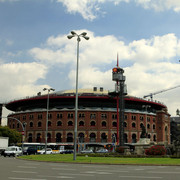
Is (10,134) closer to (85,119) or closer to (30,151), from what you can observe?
(85,119)

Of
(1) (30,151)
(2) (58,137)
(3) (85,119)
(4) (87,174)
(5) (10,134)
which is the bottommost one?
(1) (30,151)

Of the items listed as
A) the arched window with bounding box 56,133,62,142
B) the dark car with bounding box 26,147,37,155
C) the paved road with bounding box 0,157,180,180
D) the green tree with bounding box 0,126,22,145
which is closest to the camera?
the paved road with bounding box 0,157,180,180

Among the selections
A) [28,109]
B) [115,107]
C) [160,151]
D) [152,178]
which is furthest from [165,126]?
[152,178]

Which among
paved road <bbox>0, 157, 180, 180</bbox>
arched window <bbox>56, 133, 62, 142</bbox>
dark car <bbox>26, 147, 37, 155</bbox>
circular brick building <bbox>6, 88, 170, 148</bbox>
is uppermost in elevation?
circular brick building <bbox>6, 88, 170, 148</bbox>

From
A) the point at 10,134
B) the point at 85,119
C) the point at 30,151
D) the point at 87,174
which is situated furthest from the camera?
the point at 85,119

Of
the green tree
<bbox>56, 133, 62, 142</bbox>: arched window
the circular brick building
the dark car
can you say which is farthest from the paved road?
<bbox>56, 133, 62, 142</bbox>: arched window

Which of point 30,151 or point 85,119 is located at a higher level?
point 85,119

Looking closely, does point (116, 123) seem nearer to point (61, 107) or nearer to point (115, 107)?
point (115, 107)

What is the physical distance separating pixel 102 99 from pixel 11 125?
34.4 metres

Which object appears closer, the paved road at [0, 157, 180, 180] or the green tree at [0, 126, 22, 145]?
the paved road at [0, 157, 180, 180]

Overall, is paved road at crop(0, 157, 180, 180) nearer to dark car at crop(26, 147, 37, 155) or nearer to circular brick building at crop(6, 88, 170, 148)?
dark car at crop(26, 147, 37, 155)

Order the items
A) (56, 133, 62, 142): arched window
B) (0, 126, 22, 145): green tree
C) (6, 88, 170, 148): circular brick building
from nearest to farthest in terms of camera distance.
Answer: (0, 126, 22, 145): green tree, (6, 88, 170, 148): circular brick building, (56, 133, 62, 142): arched window

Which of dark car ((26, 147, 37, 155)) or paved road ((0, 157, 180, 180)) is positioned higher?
paved road ((0, 157, 180, 180))

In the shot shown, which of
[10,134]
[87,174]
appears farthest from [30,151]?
[87,174]
